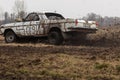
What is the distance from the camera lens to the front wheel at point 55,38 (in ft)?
63.3

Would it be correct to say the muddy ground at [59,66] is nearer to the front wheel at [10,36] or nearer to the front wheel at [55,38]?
the front wheel at [55,38]

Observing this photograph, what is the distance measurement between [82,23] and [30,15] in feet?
10.3

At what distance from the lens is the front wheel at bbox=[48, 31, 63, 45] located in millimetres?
19281

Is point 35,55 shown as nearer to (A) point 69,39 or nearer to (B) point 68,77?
(B) point 68,77

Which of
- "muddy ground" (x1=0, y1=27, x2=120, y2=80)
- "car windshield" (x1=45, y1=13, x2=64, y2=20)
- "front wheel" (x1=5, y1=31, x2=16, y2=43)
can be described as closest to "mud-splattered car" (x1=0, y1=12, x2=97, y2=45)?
"car windshield" (x1=45, y1=13, x2=64, y2=20)

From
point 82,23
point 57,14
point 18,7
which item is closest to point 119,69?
point 82,23

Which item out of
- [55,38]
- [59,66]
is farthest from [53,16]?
[59,66]

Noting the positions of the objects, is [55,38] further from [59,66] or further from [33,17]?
[59,66]

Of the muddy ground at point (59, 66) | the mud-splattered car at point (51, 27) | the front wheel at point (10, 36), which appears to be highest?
the mud-splattered car at point (51, 27)

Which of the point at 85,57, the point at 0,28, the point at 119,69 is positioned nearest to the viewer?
the point at 119,69

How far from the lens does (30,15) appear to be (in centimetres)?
2042

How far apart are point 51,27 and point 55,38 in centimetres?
58

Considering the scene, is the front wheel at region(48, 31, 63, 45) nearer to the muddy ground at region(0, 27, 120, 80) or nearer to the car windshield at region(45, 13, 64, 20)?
the car windshield at region(45, 13, 64, 20)

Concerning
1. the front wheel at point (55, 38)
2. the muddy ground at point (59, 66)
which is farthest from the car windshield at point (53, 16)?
the muddy ground at point (59, 66)
